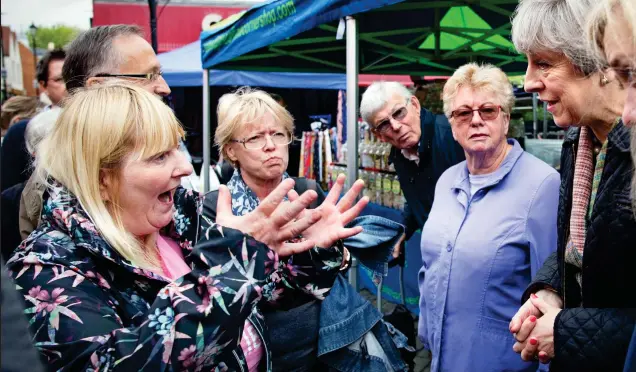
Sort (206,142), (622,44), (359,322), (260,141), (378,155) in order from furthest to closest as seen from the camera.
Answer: (206,142) → (378,155) → (260,141) → (359,322) → (622,44)

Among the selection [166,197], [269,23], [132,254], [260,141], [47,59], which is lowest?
[132,254]

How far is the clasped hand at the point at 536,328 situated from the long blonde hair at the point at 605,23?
468mm

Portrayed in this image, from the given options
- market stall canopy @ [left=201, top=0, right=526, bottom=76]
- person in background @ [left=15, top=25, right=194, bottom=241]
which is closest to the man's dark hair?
market stall canopy @ [left=201, top=0, right=526, bottom=76]

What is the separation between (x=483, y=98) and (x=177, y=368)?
202cm

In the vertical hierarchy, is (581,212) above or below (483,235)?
above

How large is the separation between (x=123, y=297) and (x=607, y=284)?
1.23m

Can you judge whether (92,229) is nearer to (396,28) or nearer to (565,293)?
(565,293)

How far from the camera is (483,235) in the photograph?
2348mm

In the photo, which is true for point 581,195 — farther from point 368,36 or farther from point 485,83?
point 368,36

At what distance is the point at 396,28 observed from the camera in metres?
4.93

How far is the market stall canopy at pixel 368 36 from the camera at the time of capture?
378cm

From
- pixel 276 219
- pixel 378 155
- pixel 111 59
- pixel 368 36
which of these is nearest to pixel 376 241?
pixel 276 219

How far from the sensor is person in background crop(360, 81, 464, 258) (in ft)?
11.5

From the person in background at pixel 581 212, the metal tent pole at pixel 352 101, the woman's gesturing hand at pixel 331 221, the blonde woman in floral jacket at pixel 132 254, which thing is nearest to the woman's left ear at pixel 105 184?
the blonde woman in floral jacket at pixel 132 254
